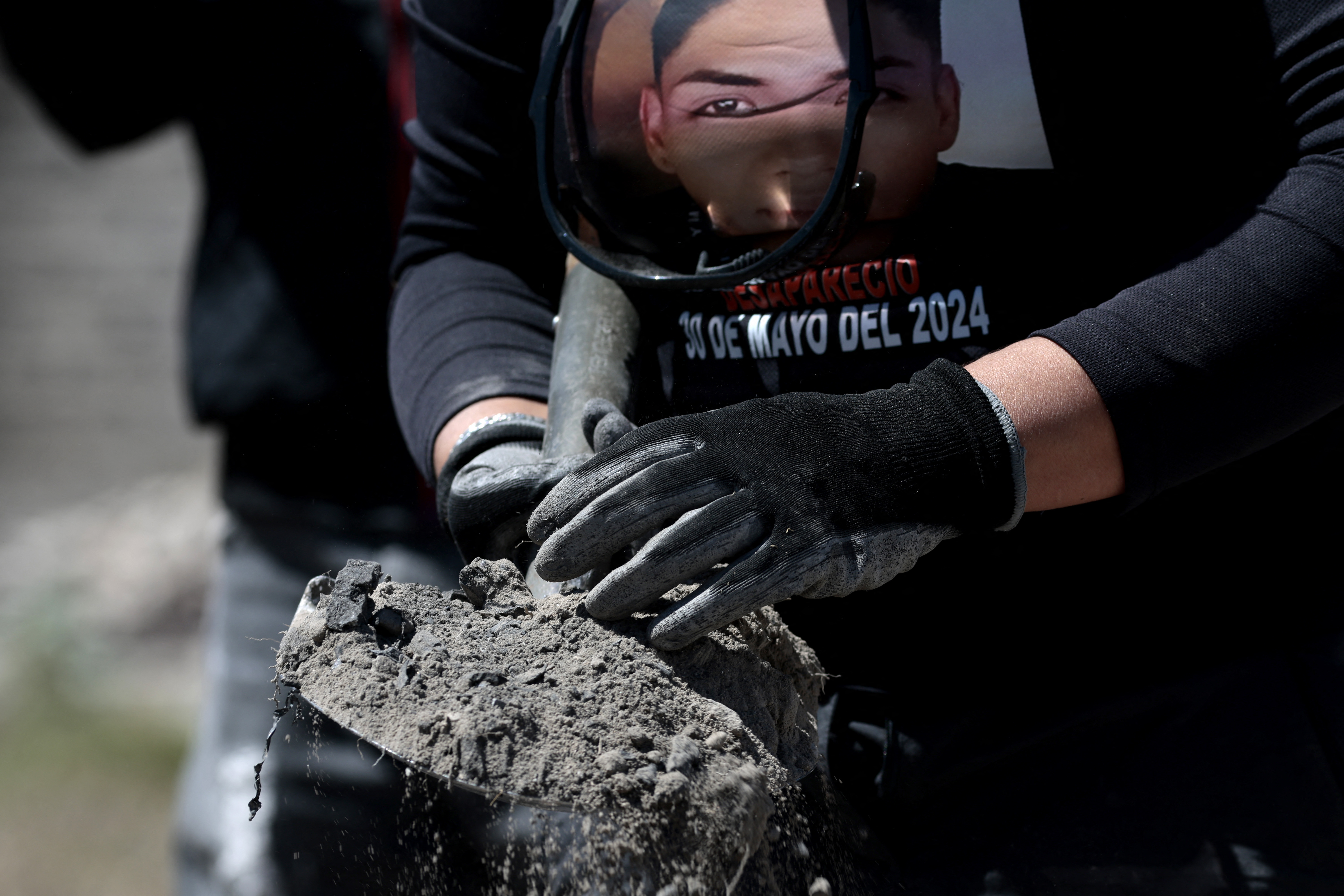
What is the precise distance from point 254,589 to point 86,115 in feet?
4.46

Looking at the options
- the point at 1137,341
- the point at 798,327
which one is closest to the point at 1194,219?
the point at 1137,341

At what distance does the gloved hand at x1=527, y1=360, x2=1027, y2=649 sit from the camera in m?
1.10

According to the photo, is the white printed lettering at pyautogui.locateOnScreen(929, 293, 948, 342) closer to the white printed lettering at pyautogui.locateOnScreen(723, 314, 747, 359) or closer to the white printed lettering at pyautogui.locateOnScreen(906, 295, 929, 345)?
the white printed lettering at pyautogui.locateOnScreen(906, 295, 929, 345)

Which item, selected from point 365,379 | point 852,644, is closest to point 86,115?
point 365,379

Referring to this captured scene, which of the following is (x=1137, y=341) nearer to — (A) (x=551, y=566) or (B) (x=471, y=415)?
(A) (x=551, y=566)

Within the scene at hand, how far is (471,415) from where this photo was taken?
162 cm

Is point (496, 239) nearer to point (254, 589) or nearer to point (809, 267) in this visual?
point (809, 267)

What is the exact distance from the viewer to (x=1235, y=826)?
122cm

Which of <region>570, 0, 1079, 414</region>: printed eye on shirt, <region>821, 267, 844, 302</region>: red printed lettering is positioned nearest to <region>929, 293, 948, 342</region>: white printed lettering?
<region>570, 0, 1079, 414</region>: printed eye on shirt

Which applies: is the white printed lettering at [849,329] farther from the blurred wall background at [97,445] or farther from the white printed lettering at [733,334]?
the blurred wall background at [97,445]

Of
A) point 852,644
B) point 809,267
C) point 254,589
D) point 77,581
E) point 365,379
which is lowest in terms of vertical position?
point 77,581

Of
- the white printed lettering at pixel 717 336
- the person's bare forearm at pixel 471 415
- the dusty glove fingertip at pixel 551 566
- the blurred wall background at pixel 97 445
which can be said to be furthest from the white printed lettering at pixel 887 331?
the blurred wall background at pixel 97 445

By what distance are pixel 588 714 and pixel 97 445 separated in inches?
188

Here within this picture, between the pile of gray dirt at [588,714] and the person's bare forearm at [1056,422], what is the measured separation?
0.33m
